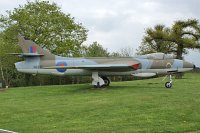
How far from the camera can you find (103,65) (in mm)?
22938

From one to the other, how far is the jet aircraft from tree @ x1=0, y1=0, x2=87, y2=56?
19.2 metres

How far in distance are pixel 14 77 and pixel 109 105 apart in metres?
35.7

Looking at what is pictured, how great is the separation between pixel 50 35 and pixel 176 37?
51.1 feet

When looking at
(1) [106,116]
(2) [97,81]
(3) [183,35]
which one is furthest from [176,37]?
(1) [106,116]

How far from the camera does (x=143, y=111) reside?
513 inches

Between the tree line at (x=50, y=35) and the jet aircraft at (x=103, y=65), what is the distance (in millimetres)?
19228

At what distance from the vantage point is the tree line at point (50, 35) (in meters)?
44.3

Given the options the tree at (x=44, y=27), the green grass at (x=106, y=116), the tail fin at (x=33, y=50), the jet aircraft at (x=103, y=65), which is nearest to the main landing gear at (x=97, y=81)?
the jet aircraft at (x=103, y=65)

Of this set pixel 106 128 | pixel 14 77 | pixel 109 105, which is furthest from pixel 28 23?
pixel 106 128

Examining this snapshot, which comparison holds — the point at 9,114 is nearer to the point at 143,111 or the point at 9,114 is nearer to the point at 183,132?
the point at 143,111

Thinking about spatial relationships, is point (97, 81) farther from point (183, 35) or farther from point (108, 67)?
point (183, 35)

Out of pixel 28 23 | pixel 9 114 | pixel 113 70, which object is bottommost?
pixel 9 114

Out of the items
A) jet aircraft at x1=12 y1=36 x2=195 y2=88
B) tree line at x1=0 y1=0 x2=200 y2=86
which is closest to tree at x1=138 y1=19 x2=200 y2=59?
tree line at x1=0 y1=0 x2=200 y2=86

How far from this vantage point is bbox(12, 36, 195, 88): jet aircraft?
76.7 ft
